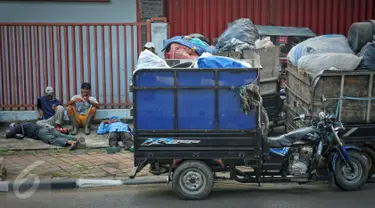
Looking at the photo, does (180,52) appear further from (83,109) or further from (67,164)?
(67,164)

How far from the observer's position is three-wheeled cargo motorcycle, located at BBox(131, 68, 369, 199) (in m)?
6.75

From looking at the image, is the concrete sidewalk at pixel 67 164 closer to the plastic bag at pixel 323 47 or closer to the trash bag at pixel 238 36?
the trash bag at pixel 238 36

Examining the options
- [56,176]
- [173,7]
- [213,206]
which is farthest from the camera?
[173,7]

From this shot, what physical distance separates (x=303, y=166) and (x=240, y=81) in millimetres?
1445

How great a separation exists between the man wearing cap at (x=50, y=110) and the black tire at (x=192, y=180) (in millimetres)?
4470

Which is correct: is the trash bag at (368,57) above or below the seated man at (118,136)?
above

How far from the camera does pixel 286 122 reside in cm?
979

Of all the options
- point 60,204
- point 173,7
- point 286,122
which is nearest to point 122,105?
point 173,7

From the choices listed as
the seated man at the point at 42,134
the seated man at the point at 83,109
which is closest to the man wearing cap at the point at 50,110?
the seated man at the point at 83,109

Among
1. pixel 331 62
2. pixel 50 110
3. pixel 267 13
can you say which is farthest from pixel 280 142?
pixel 267 13

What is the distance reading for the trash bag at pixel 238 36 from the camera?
10836 mm

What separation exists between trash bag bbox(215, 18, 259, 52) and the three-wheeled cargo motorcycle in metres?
4.10

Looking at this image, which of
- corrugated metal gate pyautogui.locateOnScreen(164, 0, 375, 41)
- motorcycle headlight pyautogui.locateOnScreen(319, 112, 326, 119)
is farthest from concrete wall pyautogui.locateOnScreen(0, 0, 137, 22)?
motorcycle headlight pyautogui.locateOnScreen(319, 112, 326, 119)

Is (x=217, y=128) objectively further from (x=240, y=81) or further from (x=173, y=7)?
(x=173, y=7)
